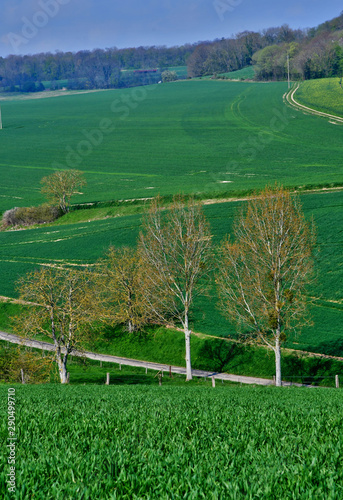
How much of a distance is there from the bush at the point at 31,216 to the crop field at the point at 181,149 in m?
7.72

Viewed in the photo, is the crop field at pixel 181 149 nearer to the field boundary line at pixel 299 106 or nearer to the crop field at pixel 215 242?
the field boundary line at pixel 299 106

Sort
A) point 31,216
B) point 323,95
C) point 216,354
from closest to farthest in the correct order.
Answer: point 216,354
point 31,216
point 323,95

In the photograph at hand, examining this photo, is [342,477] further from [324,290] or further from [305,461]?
[324,290]

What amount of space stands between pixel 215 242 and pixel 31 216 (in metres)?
44.9

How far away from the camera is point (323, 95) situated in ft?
497

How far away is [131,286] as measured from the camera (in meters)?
52.9

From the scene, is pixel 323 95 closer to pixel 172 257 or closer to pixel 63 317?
pixel 172 257

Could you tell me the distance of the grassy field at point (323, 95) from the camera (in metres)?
144

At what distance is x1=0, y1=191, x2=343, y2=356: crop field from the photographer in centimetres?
4609

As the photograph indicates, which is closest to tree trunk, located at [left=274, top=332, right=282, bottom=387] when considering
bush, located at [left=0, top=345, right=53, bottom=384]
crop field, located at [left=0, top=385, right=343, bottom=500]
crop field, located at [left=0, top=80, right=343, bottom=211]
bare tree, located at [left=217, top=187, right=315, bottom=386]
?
bare tree, located at [left=217, top=187, right=315, bottom=386]

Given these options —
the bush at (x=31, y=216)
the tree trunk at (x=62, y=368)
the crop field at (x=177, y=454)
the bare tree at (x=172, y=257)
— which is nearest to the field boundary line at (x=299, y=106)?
the bush at (x=31, y=216)

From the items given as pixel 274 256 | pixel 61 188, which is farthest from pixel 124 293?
pixel 61 188

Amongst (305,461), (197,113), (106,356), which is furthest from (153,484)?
(197,113)

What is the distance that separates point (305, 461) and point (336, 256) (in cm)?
5003
